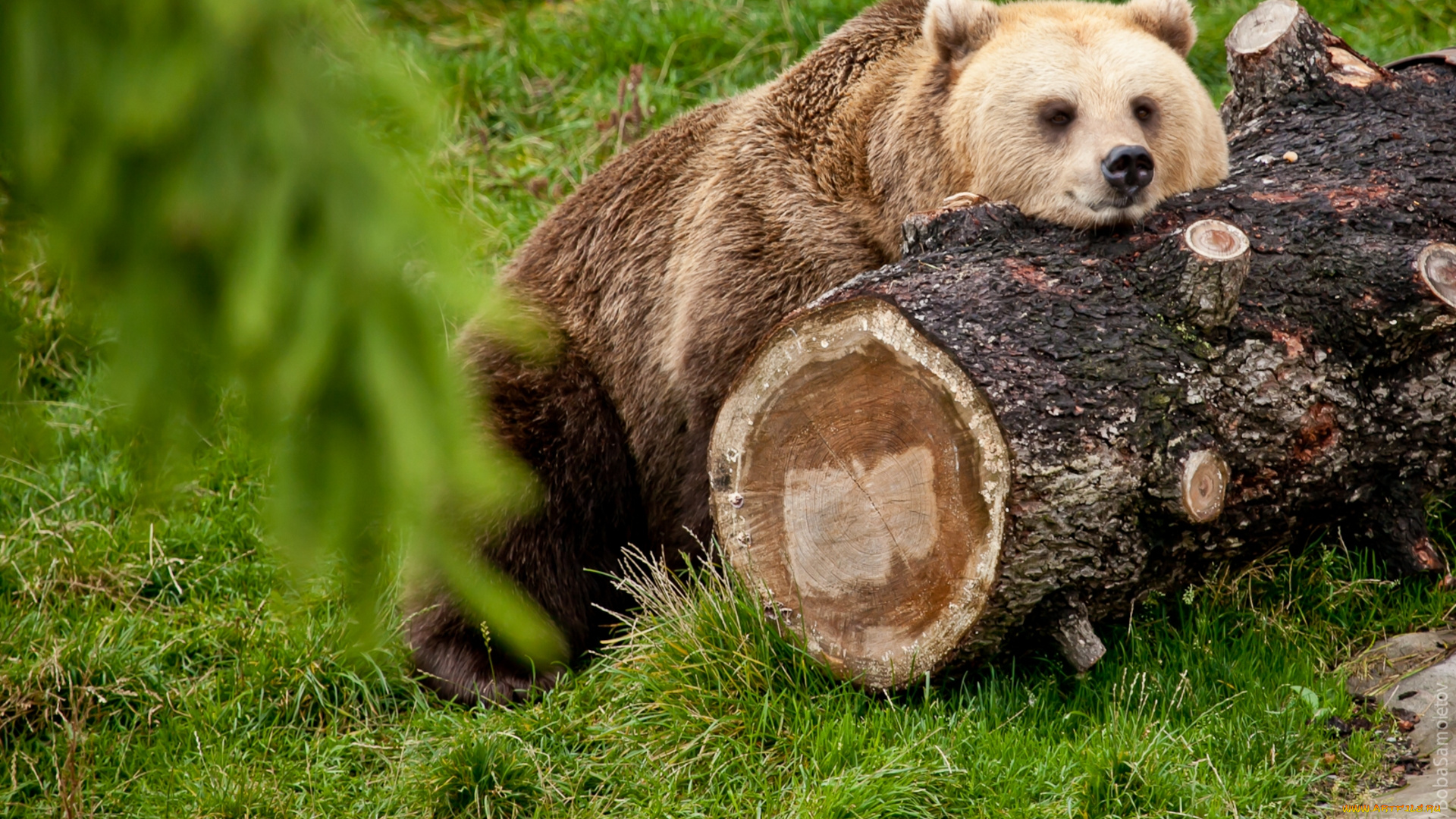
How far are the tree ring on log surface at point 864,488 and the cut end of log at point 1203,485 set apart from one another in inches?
20.4

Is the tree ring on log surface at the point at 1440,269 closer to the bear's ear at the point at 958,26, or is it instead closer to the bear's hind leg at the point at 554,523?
the bear's ear at the point at 958,26

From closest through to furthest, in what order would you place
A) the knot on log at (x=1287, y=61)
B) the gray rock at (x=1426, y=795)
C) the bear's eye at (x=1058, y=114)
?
the gray rock at (x=1426, y=795), the bear's eye at (x=1058, y=114), the knot on log at (x=1287, y=61)

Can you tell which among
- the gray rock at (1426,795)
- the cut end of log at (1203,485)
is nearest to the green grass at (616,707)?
the gray rock at (1426,795)

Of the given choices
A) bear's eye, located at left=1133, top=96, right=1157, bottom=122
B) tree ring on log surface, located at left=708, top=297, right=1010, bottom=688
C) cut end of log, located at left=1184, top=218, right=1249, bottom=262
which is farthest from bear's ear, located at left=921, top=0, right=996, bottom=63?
tree ring on log surface, located at left=708, top=297, right=1010, bottom=688

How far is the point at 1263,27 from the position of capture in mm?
4719

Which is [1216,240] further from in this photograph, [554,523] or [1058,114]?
[554,523]

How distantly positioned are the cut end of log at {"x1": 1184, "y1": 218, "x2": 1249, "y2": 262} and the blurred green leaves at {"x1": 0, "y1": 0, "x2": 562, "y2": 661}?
2.58m

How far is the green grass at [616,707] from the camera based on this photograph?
3.49 metres

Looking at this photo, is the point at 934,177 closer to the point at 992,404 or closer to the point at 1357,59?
the point at 992,404

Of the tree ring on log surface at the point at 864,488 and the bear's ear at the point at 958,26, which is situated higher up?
the bear's ear at the point at 958,26

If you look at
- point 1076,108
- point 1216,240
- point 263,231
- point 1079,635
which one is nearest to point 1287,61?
point 1076,108

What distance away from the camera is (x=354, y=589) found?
175cm

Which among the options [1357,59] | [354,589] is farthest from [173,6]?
[1357,59]

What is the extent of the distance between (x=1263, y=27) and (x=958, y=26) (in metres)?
1.17
